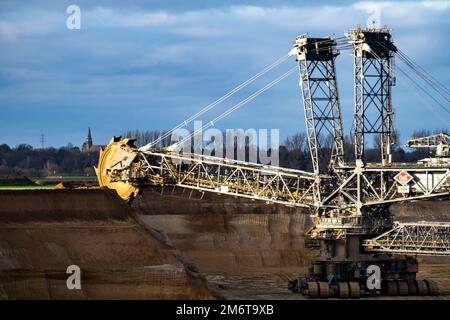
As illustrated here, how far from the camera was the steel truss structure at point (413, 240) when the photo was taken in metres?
89.4

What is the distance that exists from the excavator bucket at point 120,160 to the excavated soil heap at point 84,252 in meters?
9.87

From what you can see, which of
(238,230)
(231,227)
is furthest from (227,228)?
(238,230)

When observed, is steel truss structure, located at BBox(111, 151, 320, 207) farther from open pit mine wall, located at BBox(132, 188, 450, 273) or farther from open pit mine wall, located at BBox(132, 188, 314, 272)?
open pit mine wall, located at BBox(132, 188, 314, 272)

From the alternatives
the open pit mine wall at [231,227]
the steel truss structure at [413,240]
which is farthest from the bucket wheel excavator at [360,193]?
the open pit mine wall at [231,227]

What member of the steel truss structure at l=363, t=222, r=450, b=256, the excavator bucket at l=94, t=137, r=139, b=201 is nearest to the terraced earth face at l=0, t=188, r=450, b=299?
the steel truss structure at l=363, t=222, r=450, b=256

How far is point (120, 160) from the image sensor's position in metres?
101

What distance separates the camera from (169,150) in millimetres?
99812

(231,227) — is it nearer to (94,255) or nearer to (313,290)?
(313,290)

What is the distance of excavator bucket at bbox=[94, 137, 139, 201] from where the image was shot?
100m

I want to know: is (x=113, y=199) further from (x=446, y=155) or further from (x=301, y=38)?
(x=446, y=155)

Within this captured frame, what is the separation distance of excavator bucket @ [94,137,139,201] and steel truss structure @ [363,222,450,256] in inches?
830

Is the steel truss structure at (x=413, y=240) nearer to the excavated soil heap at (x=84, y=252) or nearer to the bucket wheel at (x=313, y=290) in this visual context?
the bucket wheel at (x=313, y=290)

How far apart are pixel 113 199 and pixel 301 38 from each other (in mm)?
19781

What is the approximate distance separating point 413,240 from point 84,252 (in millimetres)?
25511
